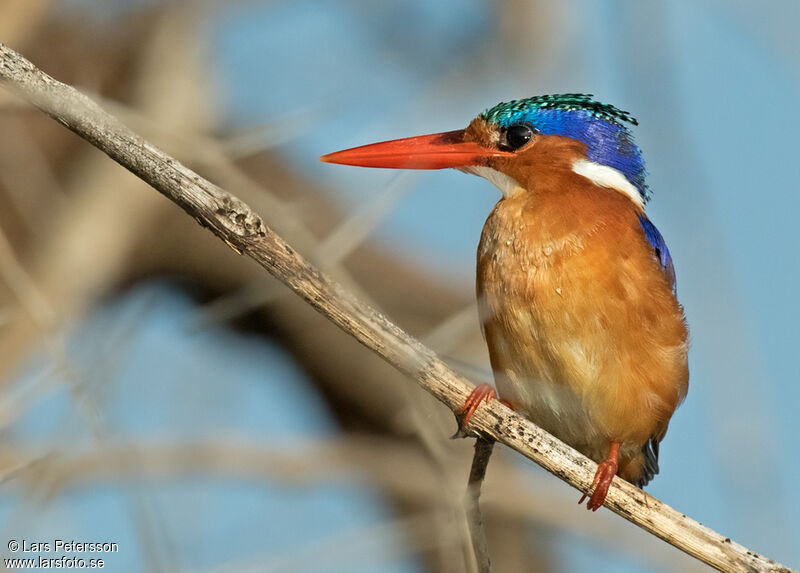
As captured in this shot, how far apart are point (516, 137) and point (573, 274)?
0.57m

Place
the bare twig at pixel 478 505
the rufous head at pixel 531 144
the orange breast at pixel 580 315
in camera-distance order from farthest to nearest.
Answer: the rufous head at pixel 531 144 → the orange breast at pixel 580 315 → the bare twig at pixel 478 505

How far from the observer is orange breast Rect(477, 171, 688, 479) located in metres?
2.97

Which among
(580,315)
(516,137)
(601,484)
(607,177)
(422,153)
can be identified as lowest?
(601,484)

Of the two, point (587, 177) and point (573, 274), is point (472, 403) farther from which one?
point (587, 177)

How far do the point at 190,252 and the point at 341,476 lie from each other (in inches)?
75.4

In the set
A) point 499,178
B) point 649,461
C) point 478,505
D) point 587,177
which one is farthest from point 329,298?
point 649,461

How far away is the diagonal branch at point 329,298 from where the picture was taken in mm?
2082

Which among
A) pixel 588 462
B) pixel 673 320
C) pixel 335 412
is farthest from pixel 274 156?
pixel 588 462

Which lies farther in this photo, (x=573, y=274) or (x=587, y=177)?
(x=587, y=177)

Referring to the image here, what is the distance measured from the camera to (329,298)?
2.24 meters

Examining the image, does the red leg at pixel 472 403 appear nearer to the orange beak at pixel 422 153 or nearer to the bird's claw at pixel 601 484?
the bird's claw at pixel 601 484

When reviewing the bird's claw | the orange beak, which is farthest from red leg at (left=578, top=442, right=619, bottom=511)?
the orange beak

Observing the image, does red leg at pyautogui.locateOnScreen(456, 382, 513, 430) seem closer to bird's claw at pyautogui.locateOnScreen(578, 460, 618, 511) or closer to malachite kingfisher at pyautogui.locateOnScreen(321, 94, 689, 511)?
malachite kingfisher at pyautogui.locateOnScreen(321, 94, 689, 511)

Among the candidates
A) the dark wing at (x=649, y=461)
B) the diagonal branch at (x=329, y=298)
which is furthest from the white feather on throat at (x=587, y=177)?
the diagonal branch at (x=329, y=298)
